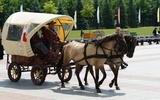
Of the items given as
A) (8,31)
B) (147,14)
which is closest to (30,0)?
(147,14)

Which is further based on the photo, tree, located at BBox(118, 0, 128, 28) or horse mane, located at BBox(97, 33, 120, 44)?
tree, located at BBox(118, 0, 128, 28)

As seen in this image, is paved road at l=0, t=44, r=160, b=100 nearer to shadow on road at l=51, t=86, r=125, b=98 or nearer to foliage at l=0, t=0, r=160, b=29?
shadow on road at l=51, t=86, r=125, b=98

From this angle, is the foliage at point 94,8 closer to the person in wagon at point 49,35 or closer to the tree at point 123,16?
the tree at point 123,16

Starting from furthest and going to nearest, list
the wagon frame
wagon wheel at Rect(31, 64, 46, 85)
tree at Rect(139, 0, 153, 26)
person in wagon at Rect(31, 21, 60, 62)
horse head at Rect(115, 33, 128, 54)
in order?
tree at Rect(139, 0, 153, 26) → person in wagon at Rect(31, 21, 60, 62) → the wagon frame → wagon wheel at Rect(31, 64, 46, 85) → horse head at Rect(115, 33, 128, 54)

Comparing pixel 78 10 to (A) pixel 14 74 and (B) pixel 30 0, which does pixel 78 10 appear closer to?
(B) pixel 30 0

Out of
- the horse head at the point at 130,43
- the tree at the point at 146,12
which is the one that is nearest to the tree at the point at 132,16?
the tree at the point at 146,12

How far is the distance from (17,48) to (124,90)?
4.14m

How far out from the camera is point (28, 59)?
13.9 m

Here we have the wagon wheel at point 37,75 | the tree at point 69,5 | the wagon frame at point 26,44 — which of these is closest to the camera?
the wagon wheel at point 37,75

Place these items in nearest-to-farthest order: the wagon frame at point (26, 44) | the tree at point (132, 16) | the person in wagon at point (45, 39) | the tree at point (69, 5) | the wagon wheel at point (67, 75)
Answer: the wagon frame at point (26, 44) → the person in wagon at point (45, 39) → the wagon wheel at point (67, 75) → the tree at point (132, 16) → the tree at point (69, 5)

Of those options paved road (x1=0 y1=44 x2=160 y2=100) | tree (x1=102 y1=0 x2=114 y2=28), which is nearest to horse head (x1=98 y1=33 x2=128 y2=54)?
paved road (x1=0 y1=44 x2=160 y2=100)

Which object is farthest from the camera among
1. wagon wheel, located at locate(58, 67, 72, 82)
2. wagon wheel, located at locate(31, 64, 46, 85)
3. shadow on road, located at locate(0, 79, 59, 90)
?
wagon wheel, located at locate(58, 67, 72, 82)

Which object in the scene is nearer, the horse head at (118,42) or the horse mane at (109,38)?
the horse head at (118,42)

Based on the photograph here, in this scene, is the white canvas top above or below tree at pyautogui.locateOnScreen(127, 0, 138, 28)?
above
